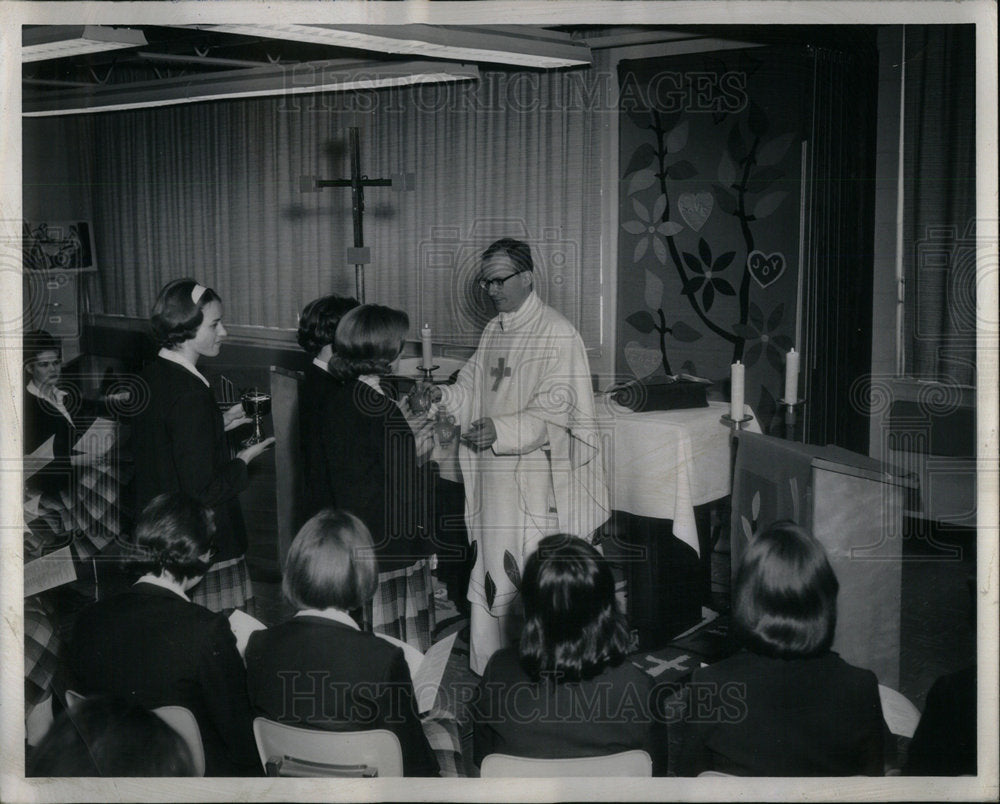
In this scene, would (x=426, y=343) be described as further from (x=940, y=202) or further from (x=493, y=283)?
(x=940, y=202)

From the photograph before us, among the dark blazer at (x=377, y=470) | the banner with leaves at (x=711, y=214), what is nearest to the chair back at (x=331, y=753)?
the dark blazer at (x=377, y=470)

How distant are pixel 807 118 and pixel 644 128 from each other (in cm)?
40

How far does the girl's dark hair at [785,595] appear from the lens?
2.00 metres

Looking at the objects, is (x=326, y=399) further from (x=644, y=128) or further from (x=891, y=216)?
(x=891, y=216)

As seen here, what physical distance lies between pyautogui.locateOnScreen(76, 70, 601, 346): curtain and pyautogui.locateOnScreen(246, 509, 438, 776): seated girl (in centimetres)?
66

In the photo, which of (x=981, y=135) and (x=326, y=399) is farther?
(x=326, y=399)

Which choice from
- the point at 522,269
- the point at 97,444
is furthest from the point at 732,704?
the point at 97,444

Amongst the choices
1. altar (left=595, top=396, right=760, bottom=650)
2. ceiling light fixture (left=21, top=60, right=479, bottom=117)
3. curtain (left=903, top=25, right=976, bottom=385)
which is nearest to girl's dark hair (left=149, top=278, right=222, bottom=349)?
ceiling light fixture (left=21, top=60, right=479, bottom=117)

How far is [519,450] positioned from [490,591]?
0.35m

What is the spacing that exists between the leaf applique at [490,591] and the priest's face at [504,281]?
649mm

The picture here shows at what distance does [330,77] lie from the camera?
6.92 feet

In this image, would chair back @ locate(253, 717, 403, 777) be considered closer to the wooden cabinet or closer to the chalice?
the chalice

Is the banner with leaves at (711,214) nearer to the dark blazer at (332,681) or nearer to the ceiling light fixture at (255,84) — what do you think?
the ceiling light fixture at (255,84)

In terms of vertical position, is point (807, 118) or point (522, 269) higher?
point (807, 118)
